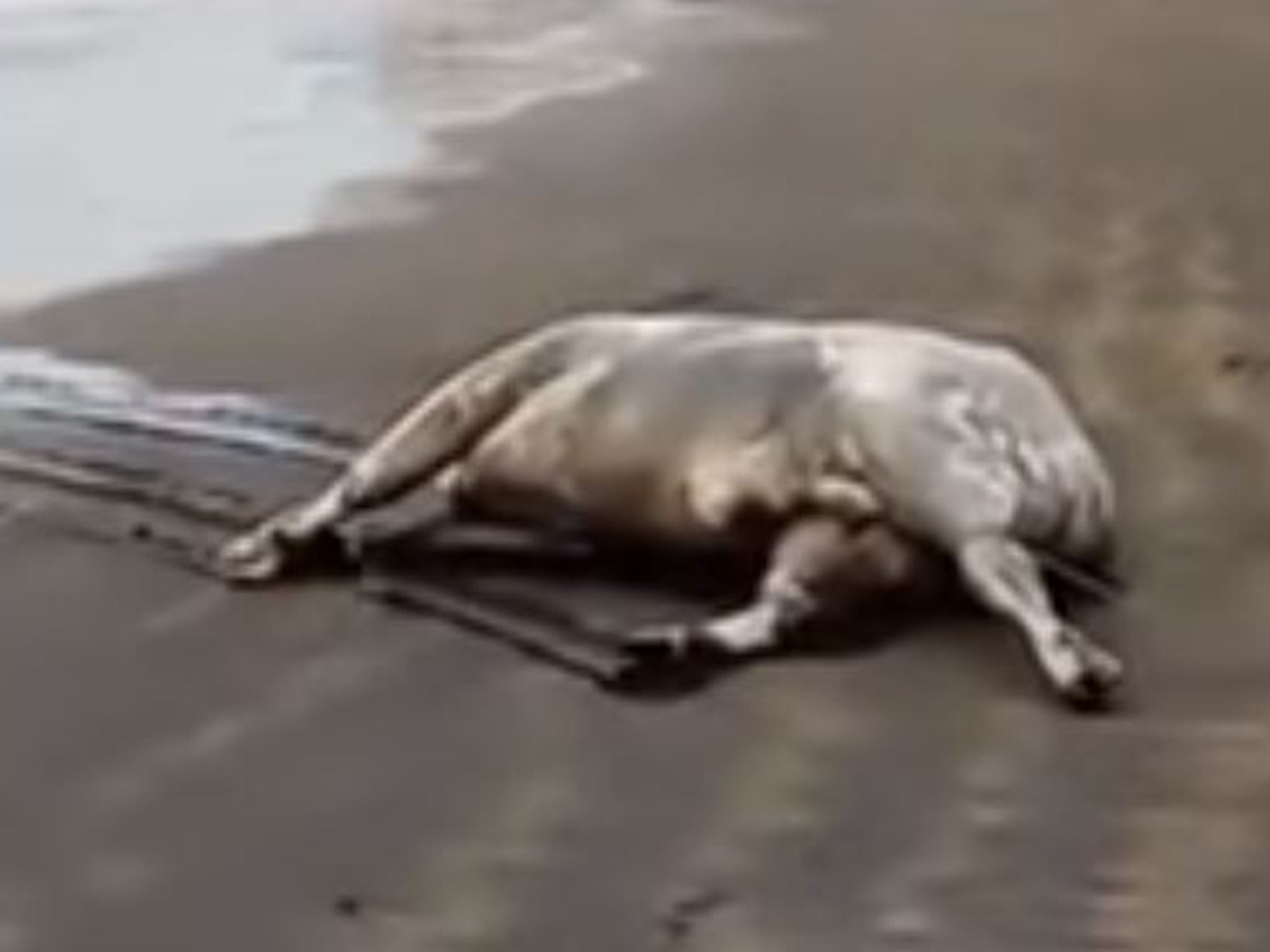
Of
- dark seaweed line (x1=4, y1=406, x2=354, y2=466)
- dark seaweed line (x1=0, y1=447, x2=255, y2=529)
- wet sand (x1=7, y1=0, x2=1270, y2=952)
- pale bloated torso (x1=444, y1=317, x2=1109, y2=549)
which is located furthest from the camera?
dark seaweed line (x1=4, y1=406, x2=354, y2=466)

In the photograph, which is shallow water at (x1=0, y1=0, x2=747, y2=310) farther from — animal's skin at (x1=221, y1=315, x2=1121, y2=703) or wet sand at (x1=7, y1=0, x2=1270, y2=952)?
animal's skin at (x1=221, y1=315, x2=1121, y2=703)

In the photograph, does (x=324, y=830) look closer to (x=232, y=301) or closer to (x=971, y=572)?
(x=971, y=572)

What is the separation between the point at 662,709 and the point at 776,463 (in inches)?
20.3

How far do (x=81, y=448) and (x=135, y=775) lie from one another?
4.84 ft

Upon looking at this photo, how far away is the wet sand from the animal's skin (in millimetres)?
106

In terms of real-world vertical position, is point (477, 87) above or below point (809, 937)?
below

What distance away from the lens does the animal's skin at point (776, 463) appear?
4996mm

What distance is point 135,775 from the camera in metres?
4.71

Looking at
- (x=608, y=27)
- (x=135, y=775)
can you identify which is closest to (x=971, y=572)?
(x=135, y=775)

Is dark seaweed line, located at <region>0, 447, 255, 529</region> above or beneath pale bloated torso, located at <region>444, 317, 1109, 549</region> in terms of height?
beneath

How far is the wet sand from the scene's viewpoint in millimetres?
4223

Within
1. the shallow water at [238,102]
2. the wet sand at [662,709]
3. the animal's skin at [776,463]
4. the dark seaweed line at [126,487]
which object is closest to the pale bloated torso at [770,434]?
the animal's skin at [776,463]

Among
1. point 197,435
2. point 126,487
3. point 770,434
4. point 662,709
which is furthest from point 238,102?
point 662,709

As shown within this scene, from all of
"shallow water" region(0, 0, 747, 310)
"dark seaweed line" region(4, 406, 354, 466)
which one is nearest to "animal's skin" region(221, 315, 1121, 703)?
"dark seaweed line" region(4, 406, 354, 466)
